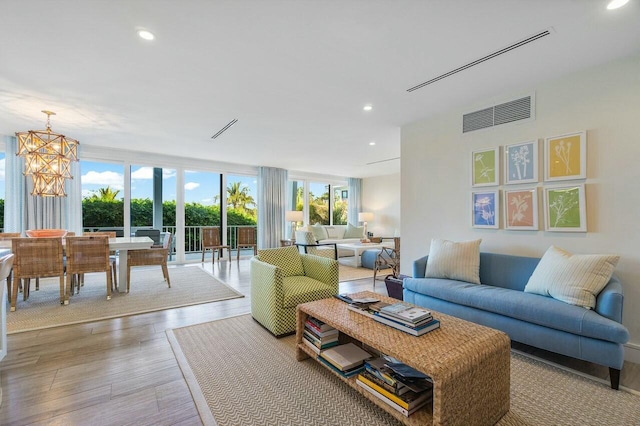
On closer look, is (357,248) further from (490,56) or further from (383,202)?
(490,56)

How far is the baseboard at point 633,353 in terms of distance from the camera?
87.9 inches

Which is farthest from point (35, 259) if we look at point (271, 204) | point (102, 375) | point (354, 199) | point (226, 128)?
point (354, 199)

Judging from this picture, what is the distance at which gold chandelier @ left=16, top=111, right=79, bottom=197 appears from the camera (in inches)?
133

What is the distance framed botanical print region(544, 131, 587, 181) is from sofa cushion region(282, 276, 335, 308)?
240 cm

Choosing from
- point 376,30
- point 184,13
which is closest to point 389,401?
point 376,30

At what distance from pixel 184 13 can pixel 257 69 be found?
80cm

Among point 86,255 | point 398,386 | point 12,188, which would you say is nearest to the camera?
point 398,386

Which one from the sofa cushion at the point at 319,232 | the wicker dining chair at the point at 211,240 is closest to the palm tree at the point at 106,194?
the wicker dining chair at the point at 211,240

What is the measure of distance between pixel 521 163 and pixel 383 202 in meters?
6.13

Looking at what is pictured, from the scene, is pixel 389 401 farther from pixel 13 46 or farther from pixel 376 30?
pixel 13 46

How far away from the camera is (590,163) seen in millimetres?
2523

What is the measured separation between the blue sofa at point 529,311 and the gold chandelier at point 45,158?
454 cm

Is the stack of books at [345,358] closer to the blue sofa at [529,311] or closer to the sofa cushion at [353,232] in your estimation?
the blue sofa at [529,311]

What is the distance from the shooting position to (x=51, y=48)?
225cm
